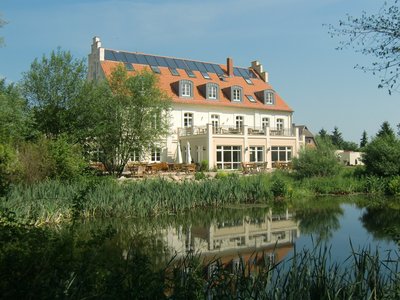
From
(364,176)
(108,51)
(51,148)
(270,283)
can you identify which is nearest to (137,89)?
(51,148)

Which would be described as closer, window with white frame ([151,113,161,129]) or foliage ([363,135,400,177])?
foliage ([363,135,400,177])

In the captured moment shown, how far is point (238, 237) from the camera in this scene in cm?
1145

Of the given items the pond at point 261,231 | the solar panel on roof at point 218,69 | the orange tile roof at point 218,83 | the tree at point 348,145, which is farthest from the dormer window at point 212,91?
the tree at point 348,145

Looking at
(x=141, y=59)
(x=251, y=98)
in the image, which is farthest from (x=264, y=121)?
(x=141, y=59)

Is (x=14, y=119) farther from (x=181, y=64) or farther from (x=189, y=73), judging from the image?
(x=181, y=64)

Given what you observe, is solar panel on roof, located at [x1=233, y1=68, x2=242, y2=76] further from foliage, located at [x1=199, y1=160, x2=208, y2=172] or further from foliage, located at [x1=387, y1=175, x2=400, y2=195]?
foliage, located at [x1=387, y1=175, x2=400, y2=195]

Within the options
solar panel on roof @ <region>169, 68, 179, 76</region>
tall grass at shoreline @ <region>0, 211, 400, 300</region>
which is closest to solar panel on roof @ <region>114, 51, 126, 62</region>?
solar panel on roof @ <region>169, 68, 179, 76</region>

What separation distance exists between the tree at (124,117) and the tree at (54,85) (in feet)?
2.58

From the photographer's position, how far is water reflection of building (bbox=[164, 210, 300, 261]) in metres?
9.59

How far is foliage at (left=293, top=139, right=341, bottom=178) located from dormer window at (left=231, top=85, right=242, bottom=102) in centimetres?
1140

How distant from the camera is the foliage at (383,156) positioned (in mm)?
23281

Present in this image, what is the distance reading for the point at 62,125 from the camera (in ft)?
70.4

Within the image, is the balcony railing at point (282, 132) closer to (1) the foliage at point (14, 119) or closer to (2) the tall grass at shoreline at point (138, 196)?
(2) the tall grass at shoreline at point (138, 196)

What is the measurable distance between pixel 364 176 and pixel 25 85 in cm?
1862
